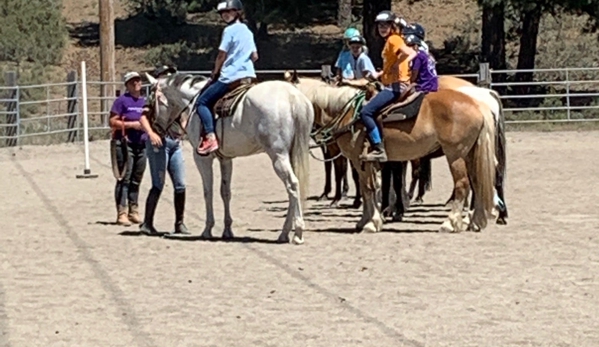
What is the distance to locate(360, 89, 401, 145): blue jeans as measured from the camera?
13.6 meters

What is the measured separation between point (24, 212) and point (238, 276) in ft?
20.4

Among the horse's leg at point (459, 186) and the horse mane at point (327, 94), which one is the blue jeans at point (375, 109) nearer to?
the horse mane at point (327, 94)

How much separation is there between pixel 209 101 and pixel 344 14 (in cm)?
3511

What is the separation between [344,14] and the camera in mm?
47625

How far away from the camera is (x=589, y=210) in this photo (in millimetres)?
15086

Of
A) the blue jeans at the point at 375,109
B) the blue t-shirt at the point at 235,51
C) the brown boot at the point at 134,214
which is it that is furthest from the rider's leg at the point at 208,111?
the brown boot at the point at 134,214

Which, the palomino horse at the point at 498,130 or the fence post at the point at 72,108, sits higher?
the palomino horse at the point at 498,130

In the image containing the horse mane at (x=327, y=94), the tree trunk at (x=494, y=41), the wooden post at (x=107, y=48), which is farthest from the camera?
the tree trunk at (x=494, y=41)

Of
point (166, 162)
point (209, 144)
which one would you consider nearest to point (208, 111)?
point (209, 144)

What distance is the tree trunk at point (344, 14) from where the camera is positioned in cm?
4607

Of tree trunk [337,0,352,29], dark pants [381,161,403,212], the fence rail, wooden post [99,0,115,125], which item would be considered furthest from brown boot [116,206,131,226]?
tree trunk [337,0,352,29]

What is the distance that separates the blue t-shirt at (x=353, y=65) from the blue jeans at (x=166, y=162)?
10.4ft

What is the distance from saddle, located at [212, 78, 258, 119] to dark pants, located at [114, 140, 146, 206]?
7.89 feet

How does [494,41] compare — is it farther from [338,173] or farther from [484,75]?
[338,173]
